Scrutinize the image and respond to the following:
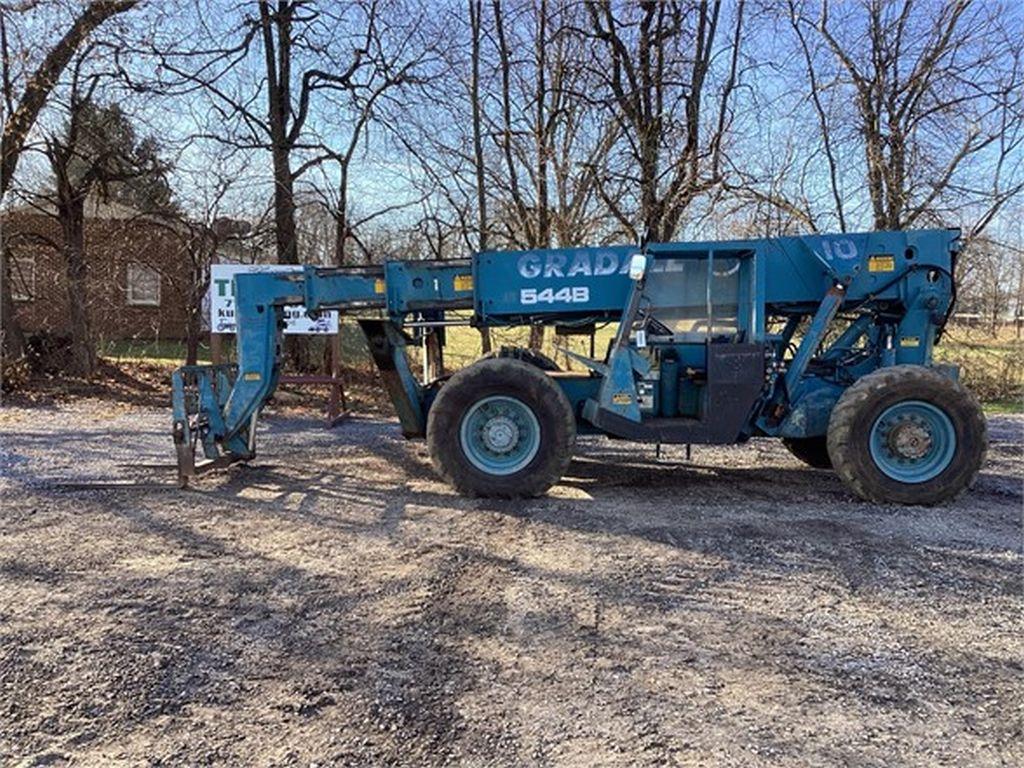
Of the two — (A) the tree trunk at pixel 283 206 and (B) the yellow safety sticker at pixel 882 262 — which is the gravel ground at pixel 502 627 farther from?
(A) the tree trunk at pixel 283 206

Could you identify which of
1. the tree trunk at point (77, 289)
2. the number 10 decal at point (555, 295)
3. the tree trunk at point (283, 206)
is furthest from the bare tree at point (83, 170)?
the number 10 decal at point (555, 295)

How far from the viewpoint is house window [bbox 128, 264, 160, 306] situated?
1502 cm

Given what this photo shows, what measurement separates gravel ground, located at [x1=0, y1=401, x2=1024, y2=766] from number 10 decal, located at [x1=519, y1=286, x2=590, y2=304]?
5.97 ft

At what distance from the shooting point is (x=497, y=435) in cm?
674

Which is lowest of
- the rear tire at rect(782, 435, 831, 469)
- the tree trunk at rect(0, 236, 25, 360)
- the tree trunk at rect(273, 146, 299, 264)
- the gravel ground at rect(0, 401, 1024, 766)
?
the gravel ground at rect(0, 401, 1024, 766)

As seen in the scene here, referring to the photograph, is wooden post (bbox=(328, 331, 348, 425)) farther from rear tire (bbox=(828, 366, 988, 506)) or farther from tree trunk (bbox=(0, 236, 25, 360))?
rear tire (bbox=(828, 366, 988, 506))

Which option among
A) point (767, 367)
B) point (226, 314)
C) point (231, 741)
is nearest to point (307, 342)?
point (226, 314)

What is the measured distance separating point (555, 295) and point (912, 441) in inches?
128

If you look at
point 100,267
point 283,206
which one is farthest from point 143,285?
point 283,206

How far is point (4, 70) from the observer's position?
13.1 m

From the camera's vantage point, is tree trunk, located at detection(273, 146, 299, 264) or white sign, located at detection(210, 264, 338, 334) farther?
tree trunk, located at detection(273, 146, 299, 264)

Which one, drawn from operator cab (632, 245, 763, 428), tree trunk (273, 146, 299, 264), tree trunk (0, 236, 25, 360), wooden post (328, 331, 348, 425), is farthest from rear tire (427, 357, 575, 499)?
tree trunk (0, 236, 25, 360)

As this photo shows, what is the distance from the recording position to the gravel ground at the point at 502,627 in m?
2.90

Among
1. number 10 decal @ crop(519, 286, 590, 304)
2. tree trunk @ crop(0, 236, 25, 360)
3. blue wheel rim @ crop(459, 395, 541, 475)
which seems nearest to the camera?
blue wheel rim @ crop(459, 395, 541, 475)
